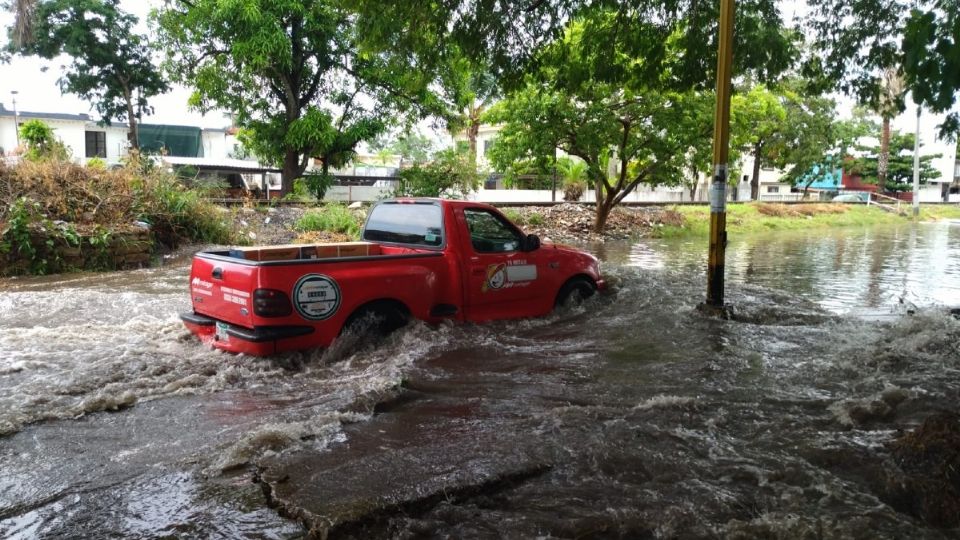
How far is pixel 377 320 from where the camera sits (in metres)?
6.52

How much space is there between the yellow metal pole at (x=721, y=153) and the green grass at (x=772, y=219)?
17519mm

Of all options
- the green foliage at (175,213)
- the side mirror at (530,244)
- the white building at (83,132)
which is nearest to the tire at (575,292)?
the side mirror at (530,244)

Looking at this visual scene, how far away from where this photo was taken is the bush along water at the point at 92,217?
40.6 ft

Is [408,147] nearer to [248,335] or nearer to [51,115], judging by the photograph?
[51,115]

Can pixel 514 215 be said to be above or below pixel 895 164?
below

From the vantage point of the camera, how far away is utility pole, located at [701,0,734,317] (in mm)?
8305

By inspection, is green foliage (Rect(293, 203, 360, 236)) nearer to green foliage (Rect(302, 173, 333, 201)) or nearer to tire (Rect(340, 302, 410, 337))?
green foliage (Rect(302, 173, 333, 201))

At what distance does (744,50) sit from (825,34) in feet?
4.32

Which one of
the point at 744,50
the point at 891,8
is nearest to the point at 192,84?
the point at 744,50

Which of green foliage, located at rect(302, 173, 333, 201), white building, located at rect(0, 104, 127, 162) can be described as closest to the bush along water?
green foliage, located at rect(302, 173, 333, 201)

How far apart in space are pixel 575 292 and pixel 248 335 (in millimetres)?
4331

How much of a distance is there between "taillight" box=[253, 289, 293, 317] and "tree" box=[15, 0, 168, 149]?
27.8 m

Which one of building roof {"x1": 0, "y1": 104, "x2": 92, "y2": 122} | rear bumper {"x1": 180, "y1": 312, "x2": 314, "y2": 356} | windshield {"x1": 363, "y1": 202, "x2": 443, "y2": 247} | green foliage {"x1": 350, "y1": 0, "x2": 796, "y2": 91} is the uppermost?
building roof {"x1": 0, "y1": 104, "x2": 92, "y2": 122}

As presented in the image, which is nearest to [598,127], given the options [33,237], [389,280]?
[33,237]
